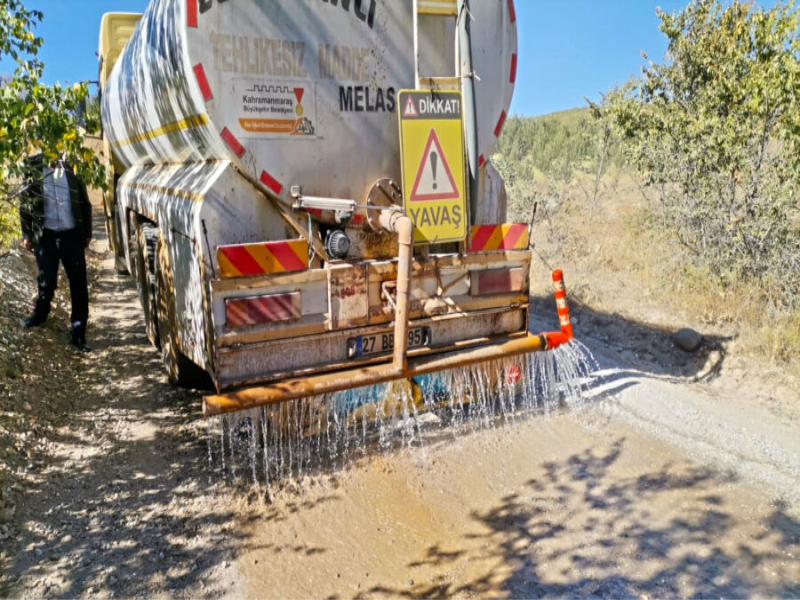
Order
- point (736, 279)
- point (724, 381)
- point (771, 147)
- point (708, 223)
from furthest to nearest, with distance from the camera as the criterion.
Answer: point (771, 147)
point (708, 223)
point (736, 279)
point (724, 381)

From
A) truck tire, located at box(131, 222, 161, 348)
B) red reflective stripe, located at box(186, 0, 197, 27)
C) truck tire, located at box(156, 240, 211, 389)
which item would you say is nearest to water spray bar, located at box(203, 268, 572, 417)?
truck tire, located at box(156, 240, 211, 389)

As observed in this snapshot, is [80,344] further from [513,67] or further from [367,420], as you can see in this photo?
[513,67]

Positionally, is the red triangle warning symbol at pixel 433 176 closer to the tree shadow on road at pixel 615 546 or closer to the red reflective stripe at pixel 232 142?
the red reflective stripe at pixel 232 142

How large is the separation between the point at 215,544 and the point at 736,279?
5.97 metres

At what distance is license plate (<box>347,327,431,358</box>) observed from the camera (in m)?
3.62

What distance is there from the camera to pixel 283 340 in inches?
133

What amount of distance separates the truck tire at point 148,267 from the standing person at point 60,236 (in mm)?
496

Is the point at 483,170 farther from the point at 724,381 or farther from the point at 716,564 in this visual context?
the point at 724,381

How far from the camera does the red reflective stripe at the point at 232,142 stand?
10.3ft

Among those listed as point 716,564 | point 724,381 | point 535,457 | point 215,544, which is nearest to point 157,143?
point 215,544

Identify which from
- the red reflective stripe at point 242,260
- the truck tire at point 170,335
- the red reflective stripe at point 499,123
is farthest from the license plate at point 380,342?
the red reflective stripe at point 499,123

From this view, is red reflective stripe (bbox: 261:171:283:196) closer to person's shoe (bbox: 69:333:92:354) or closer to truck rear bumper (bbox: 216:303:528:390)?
truck rear bumper (bbox: 216:303:528:390)

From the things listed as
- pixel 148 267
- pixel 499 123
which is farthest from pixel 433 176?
pixel 148 267

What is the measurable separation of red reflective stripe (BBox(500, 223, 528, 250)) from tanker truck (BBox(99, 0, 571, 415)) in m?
0.02
